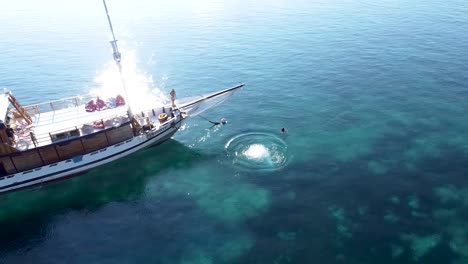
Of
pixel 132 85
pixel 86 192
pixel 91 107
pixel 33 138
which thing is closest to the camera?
pixel 33 138

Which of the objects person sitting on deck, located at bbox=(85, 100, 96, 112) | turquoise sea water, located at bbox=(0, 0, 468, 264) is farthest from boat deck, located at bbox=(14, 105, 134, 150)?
turquoise sea water, located at bbox=(0, 0, 468, 264)

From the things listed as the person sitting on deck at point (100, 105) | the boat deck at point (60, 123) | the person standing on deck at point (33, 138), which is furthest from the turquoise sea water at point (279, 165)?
the person sitting on deck at point (100, 105)

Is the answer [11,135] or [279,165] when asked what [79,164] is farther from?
[279,165]

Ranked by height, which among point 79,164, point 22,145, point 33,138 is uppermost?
point 33,138

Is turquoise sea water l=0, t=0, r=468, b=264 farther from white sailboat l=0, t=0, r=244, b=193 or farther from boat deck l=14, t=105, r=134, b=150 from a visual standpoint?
boat deck l=14, t=105, r=134, b=150

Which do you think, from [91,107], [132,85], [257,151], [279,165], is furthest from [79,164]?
[132,85]

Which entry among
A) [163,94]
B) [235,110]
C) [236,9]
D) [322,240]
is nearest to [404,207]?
[322,240]

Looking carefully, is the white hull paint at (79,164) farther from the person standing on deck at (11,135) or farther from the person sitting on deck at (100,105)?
the person sitting on deck at (100,105)
